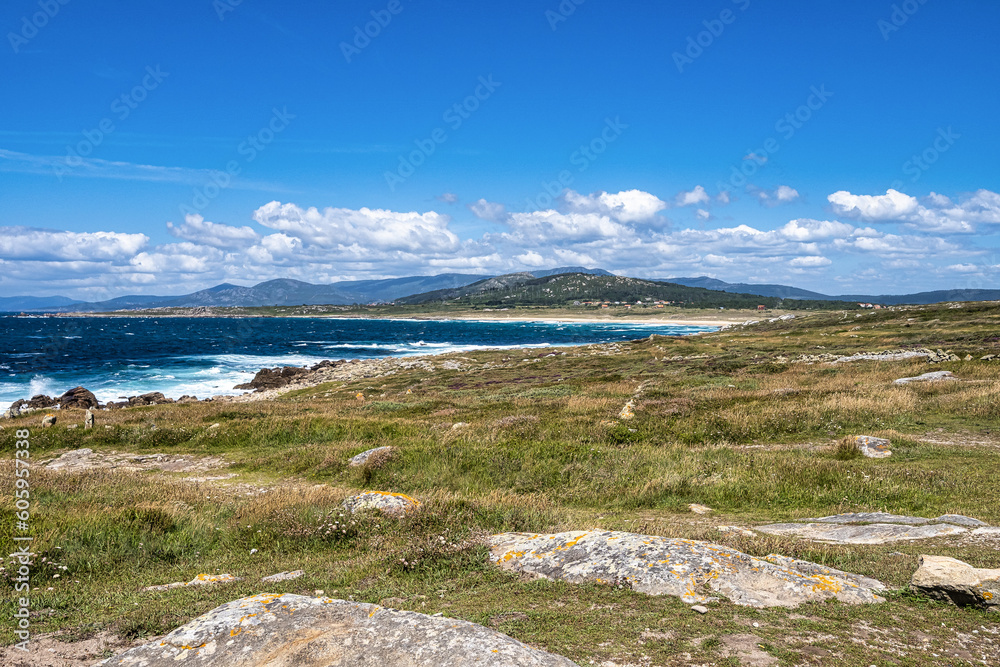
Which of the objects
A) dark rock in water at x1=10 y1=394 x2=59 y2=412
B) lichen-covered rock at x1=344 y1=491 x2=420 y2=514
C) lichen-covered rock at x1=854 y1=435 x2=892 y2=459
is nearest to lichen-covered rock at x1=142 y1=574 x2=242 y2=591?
lichen-covered rock at x1=344 y1=491 x2=420 y2=514

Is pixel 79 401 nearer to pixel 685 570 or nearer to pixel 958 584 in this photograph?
pixel 685 570

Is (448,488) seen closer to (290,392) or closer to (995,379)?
(995,379)

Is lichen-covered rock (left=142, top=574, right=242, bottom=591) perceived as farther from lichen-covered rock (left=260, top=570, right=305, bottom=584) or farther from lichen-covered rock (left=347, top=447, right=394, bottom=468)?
lichen-covered rock (left=347, top=447, right=394, bottom=468)

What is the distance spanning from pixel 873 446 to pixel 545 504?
37.6 ft

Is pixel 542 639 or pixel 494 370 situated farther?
pixel 494 370

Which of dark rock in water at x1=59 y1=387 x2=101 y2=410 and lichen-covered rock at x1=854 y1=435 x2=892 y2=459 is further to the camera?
dark rock in water at x1=59 y1=387 x2=101 y2=410

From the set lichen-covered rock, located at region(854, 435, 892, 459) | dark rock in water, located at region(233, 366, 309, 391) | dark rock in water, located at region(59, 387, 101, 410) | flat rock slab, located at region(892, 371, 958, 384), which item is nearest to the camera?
lichen-covered rock, located at region(854, 435, 892, 459)

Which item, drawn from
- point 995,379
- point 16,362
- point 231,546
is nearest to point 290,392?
point 231,546

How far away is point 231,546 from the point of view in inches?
412

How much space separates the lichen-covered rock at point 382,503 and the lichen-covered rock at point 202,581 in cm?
296

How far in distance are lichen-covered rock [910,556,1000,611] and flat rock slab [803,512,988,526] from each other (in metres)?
4.76

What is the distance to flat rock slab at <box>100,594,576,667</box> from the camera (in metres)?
4.73

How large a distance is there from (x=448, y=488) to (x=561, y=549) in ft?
24.2

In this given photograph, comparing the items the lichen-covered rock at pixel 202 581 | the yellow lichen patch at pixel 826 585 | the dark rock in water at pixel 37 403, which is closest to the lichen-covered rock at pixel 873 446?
the yellow lichen patch at pixel 826 585
